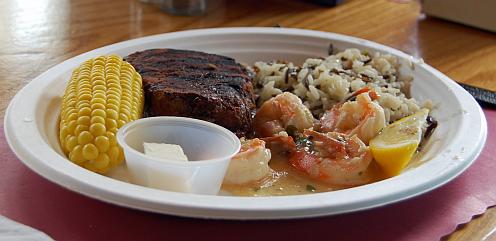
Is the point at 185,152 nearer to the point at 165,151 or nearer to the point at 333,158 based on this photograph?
the point at 165,151

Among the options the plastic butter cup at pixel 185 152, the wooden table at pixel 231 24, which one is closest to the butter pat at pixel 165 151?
the plastic butter cup at pixel 185 152

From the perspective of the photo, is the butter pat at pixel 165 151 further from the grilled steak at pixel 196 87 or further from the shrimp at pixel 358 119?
the shrimp at pixel 358 119

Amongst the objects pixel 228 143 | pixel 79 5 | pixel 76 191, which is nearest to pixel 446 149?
pixel 228 143

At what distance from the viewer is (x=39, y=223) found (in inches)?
50.8

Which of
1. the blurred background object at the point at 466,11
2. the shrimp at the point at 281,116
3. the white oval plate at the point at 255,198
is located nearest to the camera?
the white oval plate at the point at 255,198

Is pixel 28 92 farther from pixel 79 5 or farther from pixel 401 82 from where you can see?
pixel 79 5

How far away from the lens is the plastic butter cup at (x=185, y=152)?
1348mm

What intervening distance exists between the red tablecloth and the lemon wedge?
128mm

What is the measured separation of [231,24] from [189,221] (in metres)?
1.74

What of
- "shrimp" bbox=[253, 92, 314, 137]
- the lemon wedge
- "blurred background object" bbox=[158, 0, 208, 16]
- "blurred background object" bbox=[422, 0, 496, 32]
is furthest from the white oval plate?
"blurred background object" bbox=[422, 0, 496, 32]

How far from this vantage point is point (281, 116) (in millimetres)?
1826

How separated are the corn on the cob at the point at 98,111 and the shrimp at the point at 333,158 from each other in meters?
0.42

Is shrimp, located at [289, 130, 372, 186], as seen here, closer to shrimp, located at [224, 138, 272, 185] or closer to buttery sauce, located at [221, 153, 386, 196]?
buttery sauce, located at [221, 153, 386, 196]

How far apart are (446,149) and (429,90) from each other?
0.52 meters
